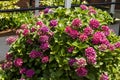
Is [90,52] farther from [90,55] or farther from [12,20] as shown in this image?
[12,20]

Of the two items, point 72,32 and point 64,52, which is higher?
point 72,32

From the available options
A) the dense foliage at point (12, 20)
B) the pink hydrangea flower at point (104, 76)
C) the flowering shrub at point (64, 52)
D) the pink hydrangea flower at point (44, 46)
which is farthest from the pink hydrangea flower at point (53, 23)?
the dense foliage at point (12, 20)

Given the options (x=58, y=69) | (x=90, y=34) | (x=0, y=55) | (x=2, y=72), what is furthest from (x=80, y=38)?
(x=0, y=55)

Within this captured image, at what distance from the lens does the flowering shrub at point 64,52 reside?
321 centimetres

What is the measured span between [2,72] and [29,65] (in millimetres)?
412

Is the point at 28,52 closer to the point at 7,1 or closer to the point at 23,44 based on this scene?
the point at 23,44

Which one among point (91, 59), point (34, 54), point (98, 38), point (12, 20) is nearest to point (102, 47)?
point (98, 38)

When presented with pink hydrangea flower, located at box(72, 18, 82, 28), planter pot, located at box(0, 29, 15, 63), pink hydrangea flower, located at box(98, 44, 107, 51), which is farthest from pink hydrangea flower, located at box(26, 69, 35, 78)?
planter pot, located at box(0, 29, 15, 63)

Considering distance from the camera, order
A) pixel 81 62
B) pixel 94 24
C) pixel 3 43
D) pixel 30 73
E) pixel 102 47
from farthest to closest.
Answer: pixel 3 43
pixel 94 24
pixel 30 73
pixel 102 47
pixel 81 62

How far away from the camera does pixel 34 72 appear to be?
3.36m

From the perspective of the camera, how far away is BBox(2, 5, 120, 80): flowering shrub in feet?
10.5

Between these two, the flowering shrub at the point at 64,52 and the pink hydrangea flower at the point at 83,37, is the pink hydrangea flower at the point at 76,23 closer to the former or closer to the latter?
the flowering shrub at the point at 64,52

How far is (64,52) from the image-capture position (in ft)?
10.7

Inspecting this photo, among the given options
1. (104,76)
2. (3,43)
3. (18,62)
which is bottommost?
(3,43)
